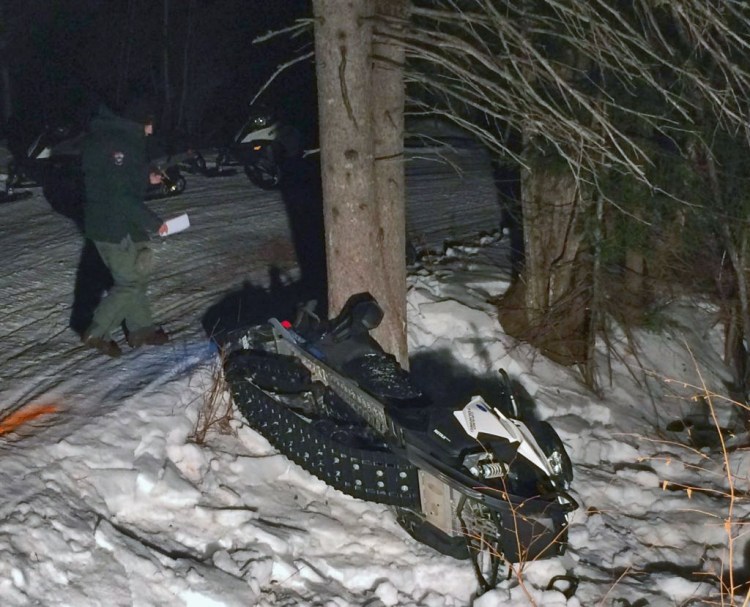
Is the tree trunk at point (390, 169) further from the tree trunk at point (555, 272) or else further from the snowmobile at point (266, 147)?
the snowmobile at point (266, 147)

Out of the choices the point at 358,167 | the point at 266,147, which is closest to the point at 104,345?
the point at 358,167

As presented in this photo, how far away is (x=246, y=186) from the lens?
1423cm

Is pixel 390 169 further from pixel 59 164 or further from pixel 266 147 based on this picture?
pixel 59 164

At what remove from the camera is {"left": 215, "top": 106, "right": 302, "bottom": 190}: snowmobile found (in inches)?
557

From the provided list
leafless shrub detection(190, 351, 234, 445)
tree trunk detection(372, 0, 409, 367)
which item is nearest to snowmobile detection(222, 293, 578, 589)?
leafless shrub detection(190, 351, 234, 445)

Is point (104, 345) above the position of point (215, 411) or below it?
above

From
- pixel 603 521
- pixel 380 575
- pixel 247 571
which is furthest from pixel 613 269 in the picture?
pixel 247 571

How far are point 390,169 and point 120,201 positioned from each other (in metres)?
1.95

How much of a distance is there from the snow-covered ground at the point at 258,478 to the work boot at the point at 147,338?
0.41ft

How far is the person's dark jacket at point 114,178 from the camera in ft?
21.2

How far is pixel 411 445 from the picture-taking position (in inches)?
199

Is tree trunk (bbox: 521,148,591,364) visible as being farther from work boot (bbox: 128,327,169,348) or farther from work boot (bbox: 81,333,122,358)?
work boot (bbox: 81,333,122,358)

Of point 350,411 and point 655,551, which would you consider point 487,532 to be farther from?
point 655,551

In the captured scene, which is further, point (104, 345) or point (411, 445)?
point (104, 345)
